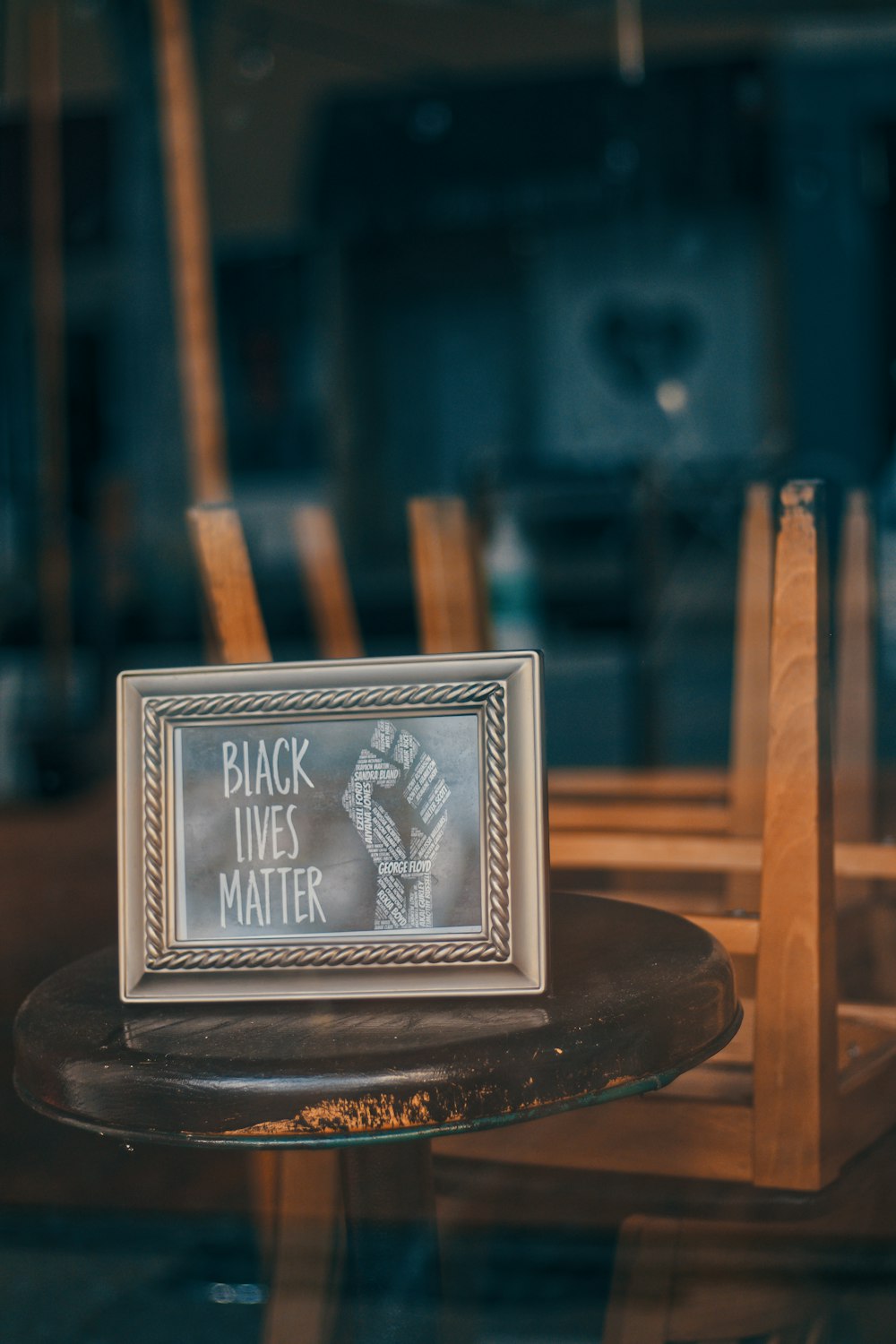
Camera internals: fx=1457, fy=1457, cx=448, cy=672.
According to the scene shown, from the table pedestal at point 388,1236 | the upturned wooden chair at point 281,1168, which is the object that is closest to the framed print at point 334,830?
the table pedestal at point 388,1236

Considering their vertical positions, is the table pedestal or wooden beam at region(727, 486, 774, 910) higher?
wooden beam at region(727, 486, 774, 910)

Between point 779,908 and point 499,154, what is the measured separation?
7.26 metres

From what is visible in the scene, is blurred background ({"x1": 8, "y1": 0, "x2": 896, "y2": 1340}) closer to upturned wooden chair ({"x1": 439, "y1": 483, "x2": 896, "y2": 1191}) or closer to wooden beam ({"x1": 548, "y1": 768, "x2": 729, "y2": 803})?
wooden beam ({"x1": 548, "y1": 768, "x2": 729, "y2": 803})

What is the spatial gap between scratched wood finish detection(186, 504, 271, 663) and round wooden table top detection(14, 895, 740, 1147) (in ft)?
1.62

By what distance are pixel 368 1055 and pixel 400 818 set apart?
0.12 m

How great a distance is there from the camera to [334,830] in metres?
0.70

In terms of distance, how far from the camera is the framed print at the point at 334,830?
68cm

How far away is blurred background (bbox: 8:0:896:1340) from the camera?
3.86 metres

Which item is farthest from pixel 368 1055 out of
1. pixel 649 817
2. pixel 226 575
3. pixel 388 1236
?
pixel 649 817

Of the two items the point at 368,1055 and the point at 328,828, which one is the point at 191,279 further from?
the point at 368,1055

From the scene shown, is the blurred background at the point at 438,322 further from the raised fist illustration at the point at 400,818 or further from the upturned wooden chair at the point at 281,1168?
the raised fist illustration at the point at 400,818

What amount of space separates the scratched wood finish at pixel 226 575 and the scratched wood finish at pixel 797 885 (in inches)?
17.5

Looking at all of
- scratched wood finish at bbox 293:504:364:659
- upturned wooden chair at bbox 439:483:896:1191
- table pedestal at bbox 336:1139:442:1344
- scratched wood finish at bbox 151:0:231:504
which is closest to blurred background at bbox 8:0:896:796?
scratched wood finish at bbox 151:0:231:504

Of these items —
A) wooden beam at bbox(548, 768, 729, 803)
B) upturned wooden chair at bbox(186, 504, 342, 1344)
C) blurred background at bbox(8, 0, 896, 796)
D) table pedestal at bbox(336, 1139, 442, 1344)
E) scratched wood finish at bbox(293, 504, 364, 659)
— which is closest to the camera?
table pedestal at bbox(336, 1139, 442, 1344)
